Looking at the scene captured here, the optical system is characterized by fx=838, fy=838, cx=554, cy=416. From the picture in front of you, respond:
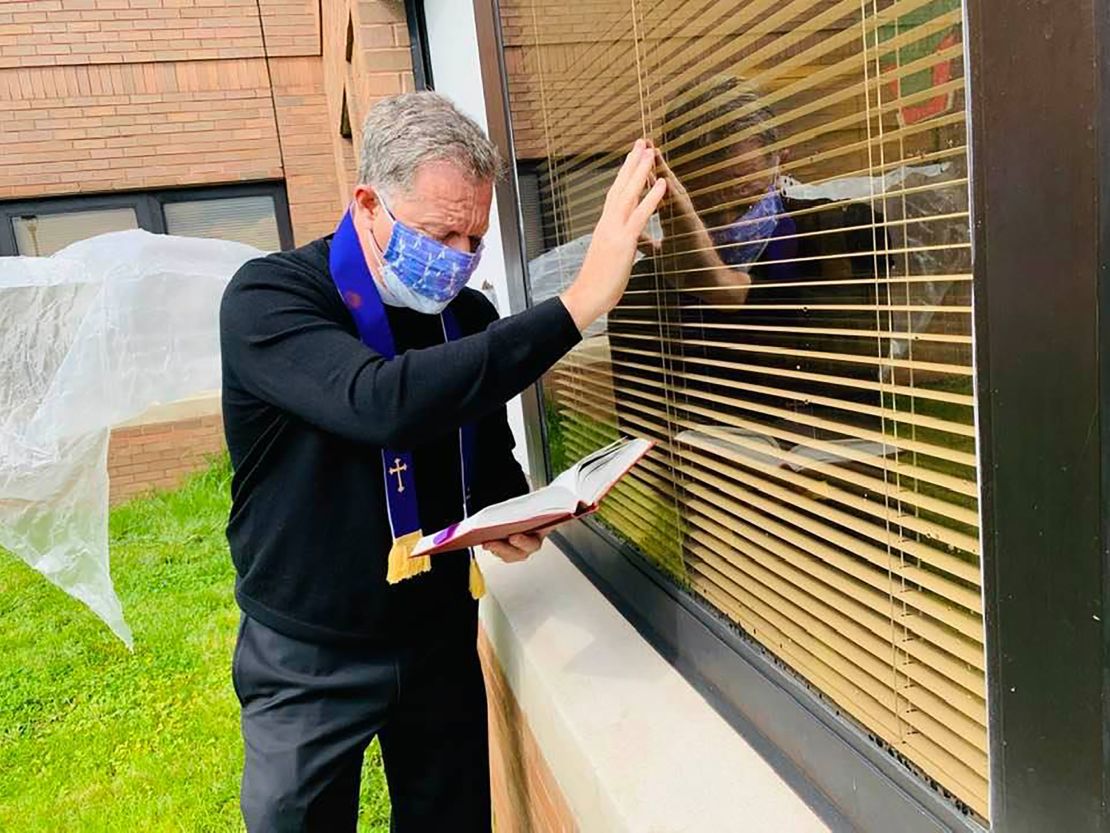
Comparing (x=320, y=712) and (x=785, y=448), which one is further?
(x=320, y=712)

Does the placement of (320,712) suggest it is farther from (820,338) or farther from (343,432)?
(820,338)

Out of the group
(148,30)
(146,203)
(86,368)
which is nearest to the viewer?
(86,368)

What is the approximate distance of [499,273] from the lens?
2.81 meters

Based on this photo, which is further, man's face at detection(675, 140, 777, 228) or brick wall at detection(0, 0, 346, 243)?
brick wall at detection(0, 0, 346, 243)

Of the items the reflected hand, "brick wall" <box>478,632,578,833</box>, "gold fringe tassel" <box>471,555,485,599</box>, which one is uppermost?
the reflected hand

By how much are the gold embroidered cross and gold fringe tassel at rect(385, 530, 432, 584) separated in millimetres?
91

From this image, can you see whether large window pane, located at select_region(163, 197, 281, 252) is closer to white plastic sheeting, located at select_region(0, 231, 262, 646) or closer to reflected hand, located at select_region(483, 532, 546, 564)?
white plastic sheeting, located at select_region(0, 231, 262, 646)

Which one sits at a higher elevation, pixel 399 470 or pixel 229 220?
pixel 229 220

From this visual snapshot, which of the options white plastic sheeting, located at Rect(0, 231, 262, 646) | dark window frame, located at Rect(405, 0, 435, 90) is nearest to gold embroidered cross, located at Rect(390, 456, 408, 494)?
dark window frame, located at Rect(405, 0, 435, 90)

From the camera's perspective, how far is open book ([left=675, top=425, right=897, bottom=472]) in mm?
999

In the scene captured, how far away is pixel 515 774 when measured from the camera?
225 cm

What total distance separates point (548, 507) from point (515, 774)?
119 centimetres

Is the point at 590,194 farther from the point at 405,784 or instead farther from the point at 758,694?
the point at 405,784

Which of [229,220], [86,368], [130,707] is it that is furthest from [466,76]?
[229,220]
